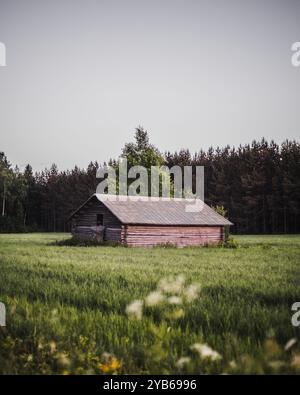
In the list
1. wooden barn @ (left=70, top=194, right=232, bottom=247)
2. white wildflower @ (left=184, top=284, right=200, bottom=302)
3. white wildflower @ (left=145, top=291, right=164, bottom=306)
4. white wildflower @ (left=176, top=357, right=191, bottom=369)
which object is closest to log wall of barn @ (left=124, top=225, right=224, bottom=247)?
wooden barn @ (left=70, top=194, right=232, bottom=247)

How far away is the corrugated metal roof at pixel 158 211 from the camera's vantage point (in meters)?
33.1

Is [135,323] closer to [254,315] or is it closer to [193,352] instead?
[193,352]

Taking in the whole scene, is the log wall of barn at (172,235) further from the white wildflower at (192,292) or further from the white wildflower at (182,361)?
the white wildflower at (182,361)

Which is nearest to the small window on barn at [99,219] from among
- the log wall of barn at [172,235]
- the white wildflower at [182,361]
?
the log wall of barn at [172,235]

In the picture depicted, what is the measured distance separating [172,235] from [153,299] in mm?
26792

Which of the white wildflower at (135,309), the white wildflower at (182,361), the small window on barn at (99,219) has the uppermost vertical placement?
the small window on barn at (99,219)

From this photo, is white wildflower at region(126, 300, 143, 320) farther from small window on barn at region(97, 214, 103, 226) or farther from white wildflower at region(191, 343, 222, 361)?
small window on barn at region(97, 214, 103, 226)

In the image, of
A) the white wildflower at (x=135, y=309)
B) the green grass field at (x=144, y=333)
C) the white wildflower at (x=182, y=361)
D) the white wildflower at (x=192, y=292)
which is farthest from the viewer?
the white wildflower at (x=192, y=292)

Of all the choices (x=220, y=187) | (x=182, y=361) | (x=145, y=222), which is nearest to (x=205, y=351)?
(x=182, y=361)

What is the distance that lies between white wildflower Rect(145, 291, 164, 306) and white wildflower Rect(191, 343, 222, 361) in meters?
2.54

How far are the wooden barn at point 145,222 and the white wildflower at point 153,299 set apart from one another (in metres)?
23.1

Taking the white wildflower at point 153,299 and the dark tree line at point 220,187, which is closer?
the white wildflower at point 153,299

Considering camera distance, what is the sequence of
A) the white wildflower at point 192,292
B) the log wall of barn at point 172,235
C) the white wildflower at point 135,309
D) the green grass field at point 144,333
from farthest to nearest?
1. the log wall of barn at point 172,235
2. the white wildflower at point 192,292
3. the white wildflower at point 135,309
4. the green grass field at point 144,333

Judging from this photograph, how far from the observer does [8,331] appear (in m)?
5.78
